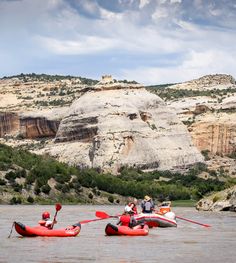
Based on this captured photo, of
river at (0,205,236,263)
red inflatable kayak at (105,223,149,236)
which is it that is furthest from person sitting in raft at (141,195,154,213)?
red inflatable kayak at (105,223,149,236)

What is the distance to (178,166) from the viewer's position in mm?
199500

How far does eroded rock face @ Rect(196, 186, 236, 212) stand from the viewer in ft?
284

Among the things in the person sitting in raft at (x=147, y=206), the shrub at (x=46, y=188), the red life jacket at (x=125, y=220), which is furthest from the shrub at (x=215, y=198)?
Result: the red life jacket at (x=125, y=220)

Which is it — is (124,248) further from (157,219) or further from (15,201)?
(15,201)

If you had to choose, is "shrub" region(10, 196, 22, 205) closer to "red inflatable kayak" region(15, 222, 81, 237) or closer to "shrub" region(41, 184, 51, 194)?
"shrub" region(41, 184, 51, 194)

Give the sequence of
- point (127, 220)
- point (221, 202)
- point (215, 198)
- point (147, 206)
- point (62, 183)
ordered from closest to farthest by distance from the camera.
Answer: point (127, 220) < point (147, 206) < point (221, 202) < point (215, 198) < point (62, 183)

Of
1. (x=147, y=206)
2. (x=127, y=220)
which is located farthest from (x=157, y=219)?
(x=127, y=220)

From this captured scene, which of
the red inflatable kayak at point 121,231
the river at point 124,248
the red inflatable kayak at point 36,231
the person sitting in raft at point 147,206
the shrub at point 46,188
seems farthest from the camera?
the shrub at point 46,188

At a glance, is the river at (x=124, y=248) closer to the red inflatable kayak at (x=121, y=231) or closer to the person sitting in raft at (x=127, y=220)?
the red inflatable kayak at (x=121, y=231)

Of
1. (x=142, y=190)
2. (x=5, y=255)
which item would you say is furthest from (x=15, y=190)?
(x=5, y=255)

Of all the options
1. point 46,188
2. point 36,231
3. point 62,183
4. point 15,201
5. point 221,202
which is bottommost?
point 15,201

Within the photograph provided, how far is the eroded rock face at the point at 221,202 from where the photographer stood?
284 feet

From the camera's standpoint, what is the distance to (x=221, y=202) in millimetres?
89000

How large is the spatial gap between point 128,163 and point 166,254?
160 meters
